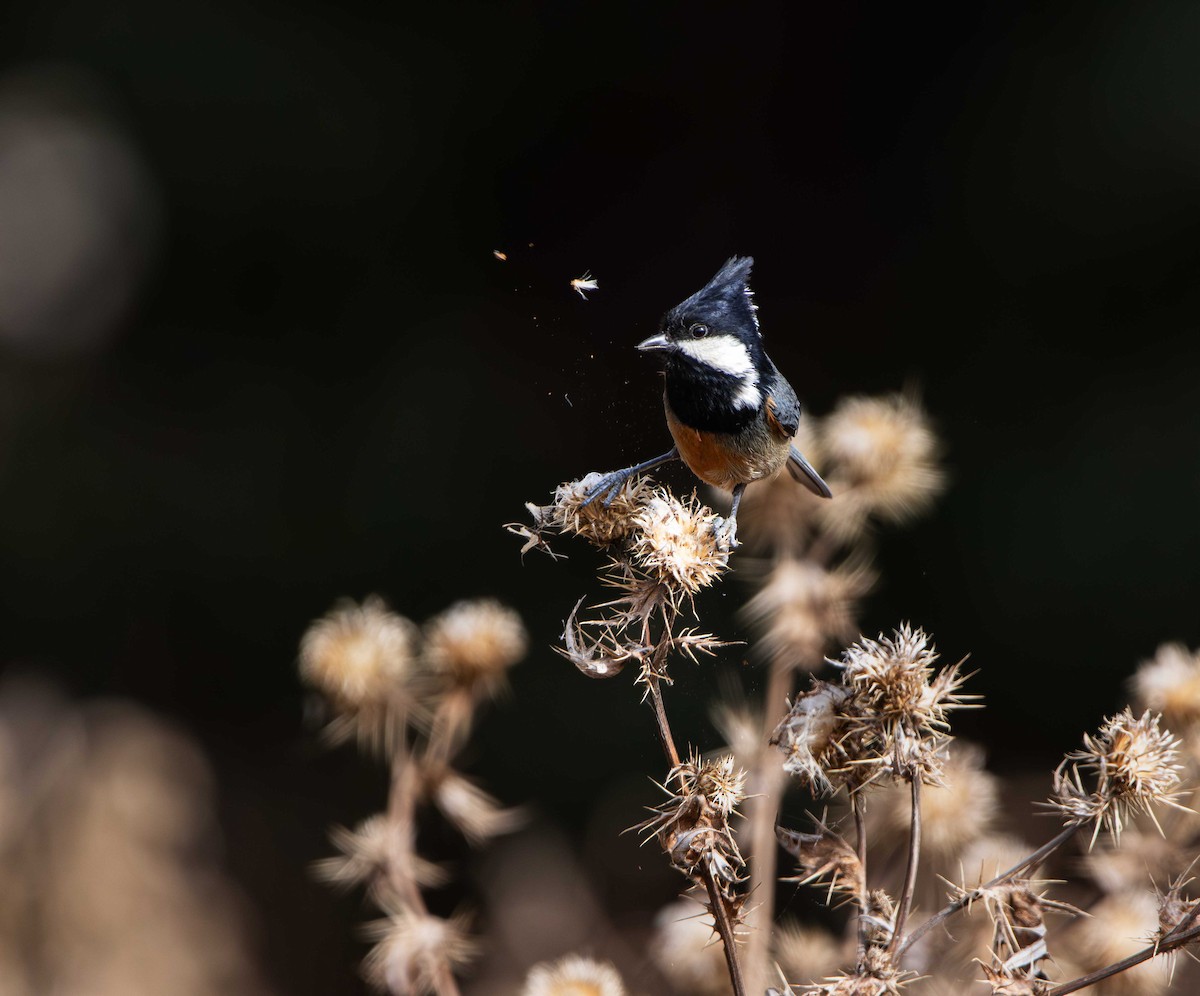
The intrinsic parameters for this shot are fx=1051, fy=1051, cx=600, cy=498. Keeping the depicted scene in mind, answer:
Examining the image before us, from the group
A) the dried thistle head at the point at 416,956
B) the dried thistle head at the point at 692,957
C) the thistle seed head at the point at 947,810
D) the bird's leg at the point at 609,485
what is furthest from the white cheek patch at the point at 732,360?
the dried thistle head at the point at 416,956

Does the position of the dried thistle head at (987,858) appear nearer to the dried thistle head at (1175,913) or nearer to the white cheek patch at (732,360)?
the dried thistle head at (1175,913)

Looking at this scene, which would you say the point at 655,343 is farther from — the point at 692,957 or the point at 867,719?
the point at 692,957

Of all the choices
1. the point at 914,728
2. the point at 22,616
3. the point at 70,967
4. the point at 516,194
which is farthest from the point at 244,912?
the point at 914,728

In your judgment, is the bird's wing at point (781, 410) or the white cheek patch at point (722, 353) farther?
the bird's wing at point (781, 410)

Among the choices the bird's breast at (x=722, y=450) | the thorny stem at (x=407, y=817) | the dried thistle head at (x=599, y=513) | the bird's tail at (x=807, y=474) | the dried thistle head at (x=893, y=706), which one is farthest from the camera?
the bird's tail at (x=807, y=474)

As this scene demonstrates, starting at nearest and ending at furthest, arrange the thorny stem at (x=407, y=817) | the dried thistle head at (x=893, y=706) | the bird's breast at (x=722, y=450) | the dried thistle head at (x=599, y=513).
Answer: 1. the dried thistle head at (x=893, y=706)
2. the dried thistle head at (x=599, y=513)
3. the thorny stem at (x=407, y=817)
4. the bird's breast at (x=722, y=450)

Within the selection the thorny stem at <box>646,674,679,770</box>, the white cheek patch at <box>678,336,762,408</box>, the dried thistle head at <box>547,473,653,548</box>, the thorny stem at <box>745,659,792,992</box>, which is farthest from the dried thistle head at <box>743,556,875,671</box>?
the thorny stem at <box>646,674,679,770</box>

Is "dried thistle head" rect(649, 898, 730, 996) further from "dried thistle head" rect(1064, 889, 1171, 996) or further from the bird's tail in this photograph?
the bird's tail

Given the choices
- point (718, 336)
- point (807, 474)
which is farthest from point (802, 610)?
point (718, 336)
